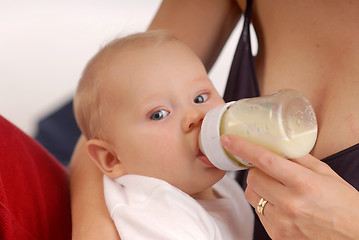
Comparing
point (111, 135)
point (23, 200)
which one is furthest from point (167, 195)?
point (23, 200)

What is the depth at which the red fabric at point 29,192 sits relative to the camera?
3.08 feet

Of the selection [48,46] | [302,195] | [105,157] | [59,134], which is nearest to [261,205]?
[302,195]

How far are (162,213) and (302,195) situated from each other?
288mm

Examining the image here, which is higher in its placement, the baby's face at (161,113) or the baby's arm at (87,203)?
the baby's face at (161,113)

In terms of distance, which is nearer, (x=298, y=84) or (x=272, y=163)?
(x=272, y=163)

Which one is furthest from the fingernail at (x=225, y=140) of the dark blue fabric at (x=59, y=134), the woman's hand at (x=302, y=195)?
the dark blue fabric at (x=59, y=134)

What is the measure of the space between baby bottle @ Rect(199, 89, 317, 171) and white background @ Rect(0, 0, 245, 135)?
5.78ft

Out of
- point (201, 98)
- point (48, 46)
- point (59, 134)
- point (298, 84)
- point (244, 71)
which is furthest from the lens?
point (48, 46)

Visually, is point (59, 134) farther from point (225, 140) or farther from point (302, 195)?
point (302, 195)

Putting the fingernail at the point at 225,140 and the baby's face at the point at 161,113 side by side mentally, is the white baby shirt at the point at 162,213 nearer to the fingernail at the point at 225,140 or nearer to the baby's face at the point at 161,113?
the baby's face at the point at 161,113

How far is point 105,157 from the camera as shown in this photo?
42.5 inches

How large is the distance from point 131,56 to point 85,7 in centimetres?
223

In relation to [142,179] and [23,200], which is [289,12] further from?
[23,200]

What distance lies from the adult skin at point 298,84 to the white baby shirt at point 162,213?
7cm
